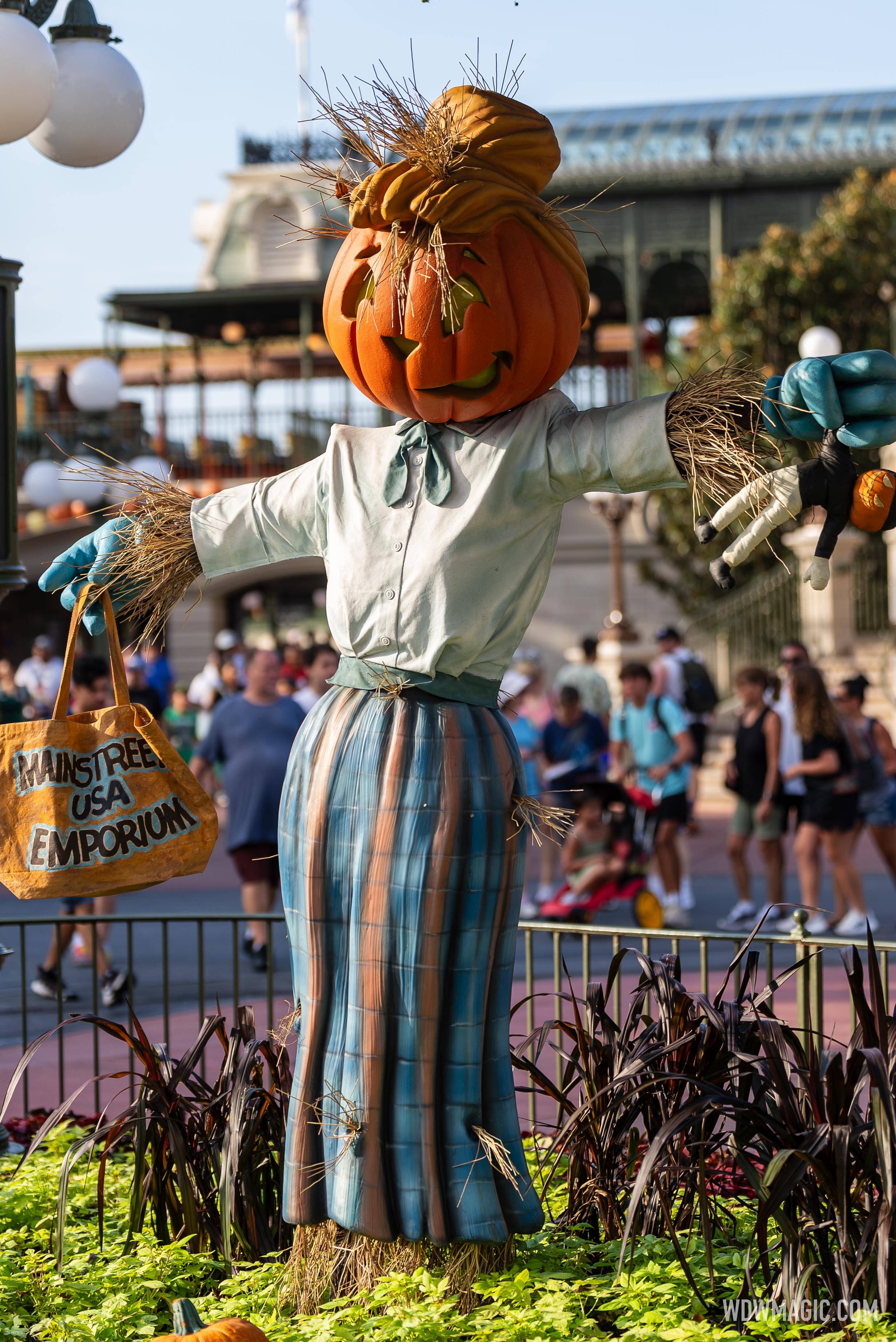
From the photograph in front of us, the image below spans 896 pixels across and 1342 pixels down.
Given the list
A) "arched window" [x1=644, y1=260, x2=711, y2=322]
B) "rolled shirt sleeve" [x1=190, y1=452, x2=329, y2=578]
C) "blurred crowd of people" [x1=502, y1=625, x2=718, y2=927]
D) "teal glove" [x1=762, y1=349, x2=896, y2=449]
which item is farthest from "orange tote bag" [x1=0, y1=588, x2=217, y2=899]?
"arched window" [x1=644, y1=260, x2=711, y2=322]

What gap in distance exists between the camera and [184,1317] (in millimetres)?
2783

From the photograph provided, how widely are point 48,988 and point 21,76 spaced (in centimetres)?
459

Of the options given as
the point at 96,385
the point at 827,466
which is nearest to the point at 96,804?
the point at 827,466

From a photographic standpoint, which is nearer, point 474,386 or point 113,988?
point 474,386

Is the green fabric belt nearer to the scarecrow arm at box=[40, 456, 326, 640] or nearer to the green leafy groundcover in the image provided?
the scarecrow arm at box=[40, 456, 326, 640]

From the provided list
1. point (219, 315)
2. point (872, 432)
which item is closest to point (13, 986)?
point (872, 432)

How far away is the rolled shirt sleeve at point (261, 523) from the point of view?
138 inches

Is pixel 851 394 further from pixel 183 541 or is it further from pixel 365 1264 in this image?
pixel 365 1264

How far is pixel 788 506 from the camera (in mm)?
2955

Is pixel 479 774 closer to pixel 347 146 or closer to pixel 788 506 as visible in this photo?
pixel 788 506

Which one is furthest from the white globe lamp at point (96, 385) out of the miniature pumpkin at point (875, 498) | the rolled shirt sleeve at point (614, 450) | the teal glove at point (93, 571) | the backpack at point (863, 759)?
the miniature pumpkin at point (875, 498)

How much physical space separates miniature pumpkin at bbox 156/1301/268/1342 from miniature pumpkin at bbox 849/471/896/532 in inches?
78.2

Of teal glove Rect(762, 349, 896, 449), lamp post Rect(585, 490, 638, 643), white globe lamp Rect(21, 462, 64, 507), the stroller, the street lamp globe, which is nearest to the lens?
teal glove Rect(762, 349, 896, 449)

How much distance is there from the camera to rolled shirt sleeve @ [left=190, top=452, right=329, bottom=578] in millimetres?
3500
